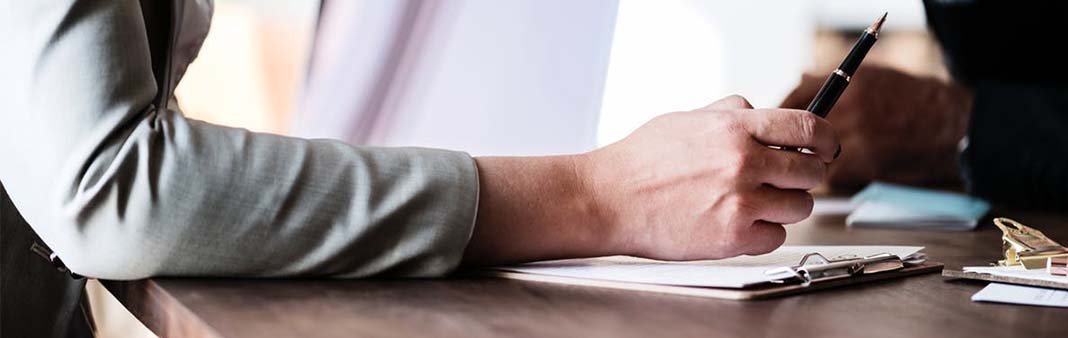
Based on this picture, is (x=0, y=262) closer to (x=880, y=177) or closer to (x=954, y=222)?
(x=954, y=222)

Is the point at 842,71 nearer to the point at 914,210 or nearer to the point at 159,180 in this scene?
the point at 159,180

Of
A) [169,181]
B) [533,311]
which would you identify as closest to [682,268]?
[533,311]

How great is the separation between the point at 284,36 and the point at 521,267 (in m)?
2.63

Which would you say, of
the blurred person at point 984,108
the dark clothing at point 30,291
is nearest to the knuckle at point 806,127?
the dark clothing at point 30,291

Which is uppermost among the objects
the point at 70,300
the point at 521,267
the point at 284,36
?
the point at 521,267

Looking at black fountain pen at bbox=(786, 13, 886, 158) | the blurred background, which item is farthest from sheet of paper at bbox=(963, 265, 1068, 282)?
the blurred background

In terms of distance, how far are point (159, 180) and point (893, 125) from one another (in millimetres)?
1340

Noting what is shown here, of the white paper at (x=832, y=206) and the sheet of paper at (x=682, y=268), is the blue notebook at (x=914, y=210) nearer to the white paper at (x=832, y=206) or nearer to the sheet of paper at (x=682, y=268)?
the white paper at (x=832, y=206)

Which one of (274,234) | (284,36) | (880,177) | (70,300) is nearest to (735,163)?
(274,234)

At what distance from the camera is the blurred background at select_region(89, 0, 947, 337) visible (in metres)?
2.47

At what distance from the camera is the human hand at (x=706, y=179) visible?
0.71 m

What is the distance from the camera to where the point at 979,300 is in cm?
66

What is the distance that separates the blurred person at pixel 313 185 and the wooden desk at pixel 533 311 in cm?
3

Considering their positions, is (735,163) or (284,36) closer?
(735,163)
